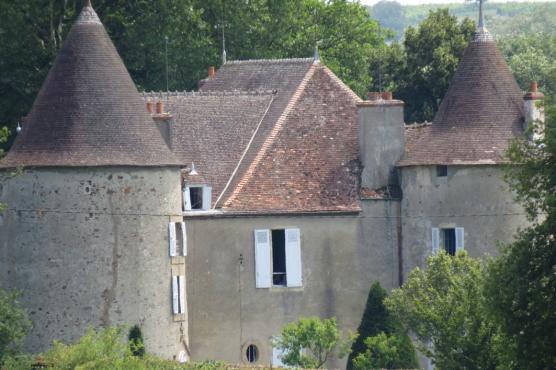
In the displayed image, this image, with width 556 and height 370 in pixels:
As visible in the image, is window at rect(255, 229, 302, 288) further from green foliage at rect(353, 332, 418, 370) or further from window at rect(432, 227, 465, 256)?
green foliage at rect(353, 332, 418, 370)

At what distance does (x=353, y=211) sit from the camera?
65875mm

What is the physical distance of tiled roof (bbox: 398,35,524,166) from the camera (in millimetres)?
64125

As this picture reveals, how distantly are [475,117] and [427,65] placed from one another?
2340 cm

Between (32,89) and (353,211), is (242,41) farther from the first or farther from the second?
(353,211)

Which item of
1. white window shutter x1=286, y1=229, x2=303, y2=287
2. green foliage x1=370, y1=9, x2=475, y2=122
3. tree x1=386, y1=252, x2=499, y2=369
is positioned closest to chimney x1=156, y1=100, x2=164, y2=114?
white window shutter x1=286, y1=229, x2=303, y2=287

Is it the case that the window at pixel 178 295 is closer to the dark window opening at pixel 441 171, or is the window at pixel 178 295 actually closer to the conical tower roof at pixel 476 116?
the conical tower roof at pixel 476 116

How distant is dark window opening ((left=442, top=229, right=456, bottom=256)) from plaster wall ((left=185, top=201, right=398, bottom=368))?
5.70ft

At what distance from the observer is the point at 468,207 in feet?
211

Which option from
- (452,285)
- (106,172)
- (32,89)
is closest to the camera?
(452,285)

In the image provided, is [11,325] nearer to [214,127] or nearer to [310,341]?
[310,341]

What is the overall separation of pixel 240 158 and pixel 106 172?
6.83 meters

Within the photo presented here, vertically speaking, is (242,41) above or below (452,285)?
above

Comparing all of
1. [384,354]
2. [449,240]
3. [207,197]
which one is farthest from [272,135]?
[384,354]

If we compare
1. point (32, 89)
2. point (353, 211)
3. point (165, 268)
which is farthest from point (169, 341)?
point (32, 89)
